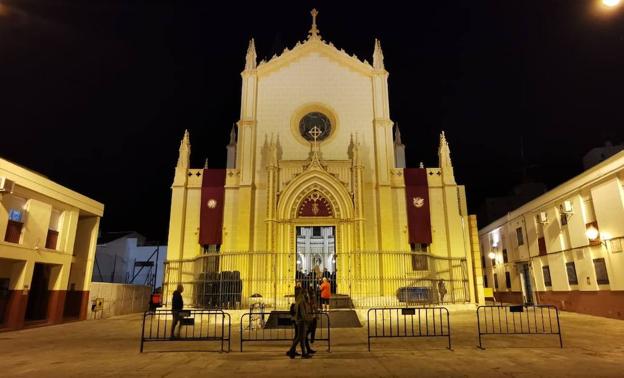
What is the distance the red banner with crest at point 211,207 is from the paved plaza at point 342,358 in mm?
11372

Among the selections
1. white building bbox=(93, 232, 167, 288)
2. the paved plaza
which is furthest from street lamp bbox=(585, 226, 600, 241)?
white building bbox=(93, 232, 167, 288)

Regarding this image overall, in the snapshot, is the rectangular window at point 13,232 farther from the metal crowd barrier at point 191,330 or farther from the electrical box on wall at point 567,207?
the electrical box on wall at point 567,207

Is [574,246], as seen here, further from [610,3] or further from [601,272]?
[610,3]

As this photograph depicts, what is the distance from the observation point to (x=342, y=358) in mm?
9008

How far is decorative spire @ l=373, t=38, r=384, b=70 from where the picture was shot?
89.7ft

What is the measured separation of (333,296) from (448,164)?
12.2m

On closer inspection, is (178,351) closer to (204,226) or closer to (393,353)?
(393,353)

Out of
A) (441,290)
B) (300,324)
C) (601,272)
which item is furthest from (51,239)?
(601,272)

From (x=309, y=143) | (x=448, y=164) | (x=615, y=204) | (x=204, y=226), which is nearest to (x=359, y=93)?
(x=309, y=143)

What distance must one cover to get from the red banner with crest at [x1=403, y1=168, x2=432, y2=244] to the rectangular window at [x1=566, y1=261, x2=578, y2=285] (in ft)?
25.2

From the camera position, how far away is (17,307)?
55.2 feet

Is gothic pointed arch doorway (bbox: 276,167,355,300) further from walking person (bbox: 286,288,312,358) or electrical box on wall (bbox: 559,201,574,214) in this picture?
→ walking person (bbox: 286,288,312,358)

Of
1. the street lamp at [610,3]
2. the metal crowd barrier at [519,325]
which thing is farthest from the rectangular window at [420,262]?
the street lamp at [610,3]

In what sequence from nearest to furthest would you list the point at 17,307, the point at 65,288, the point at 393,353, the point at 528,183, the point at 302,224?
the point at 393,353, the point at 17,307, the point at 65,288, the point at 302,224, the point at 528,183
